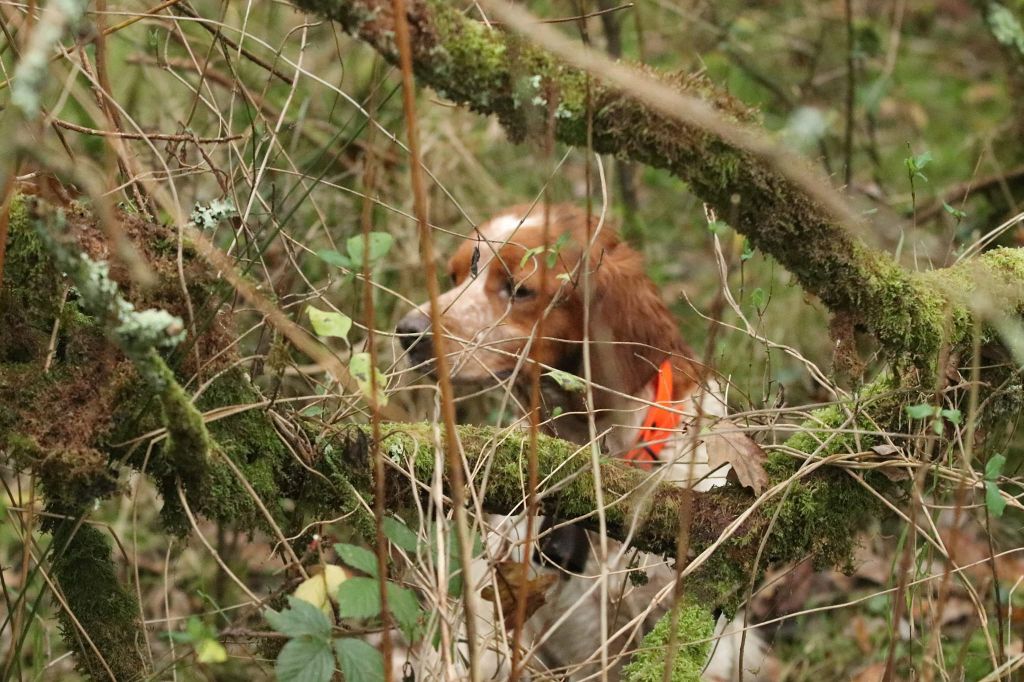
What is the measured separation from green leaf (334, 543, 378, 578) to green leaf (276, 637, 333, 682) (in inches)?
4.8

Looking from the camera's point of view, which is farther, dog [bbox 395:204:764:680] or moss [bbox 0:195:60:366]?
dog [bbox 395:204:764:680]

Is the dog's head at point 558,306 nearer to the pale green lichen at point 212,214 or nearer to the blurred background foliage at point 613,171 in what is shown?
the blurred background foliage at point 613,171

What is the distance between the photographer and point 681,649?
2047 mm

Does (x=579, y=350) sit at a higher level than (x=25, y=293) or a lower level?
lower

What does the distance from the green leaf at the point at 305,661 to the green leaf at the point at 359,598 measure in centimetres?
6

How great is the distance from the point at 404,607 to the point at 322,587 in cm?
16

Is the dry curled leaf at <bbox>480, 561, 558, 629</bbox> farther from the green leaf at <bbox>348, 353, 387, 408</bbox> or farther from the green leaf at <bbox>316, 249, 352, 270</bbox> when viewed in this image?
the green leaf at <bbox>316, 249, 352, 270</bbox>

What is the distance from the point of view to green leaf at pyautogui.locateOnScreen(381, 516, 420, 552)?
5.89 feet

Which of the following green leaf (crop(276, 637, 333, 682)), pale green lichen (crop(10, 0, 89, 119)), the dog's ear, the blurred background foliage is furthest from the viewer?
the dog's ear

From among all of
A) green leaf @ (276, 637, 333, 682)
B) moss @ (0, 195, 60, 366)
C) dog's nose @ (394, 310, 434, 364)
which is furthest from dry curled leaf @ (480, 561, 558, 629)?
dog's nose @ (394, 310, 434, 364)

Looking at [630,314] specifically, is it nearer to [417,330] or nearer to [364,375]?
[417,330]

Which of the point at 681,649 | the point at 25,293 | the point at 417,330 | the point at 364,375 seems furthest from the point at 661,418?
the point at 25,293

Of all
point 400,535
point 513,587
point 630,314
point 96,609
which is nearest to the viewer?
point 400,535

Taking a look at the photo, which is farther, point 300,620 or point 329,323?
point 329,323
